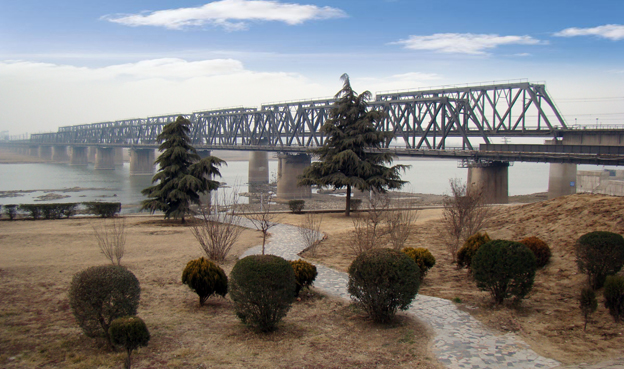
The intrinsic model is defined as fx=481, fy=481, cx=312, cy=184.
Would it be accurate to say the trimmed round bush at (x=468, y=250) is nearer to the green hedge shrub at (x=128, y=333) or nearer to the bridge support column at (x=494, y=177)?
the green hedge shrub at (x=128, y=333)

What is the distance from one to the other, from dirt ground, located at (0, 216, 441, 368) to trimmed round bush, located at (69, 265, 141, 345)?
42 centimetres

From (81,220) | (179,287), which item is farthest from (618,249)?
(81,220)

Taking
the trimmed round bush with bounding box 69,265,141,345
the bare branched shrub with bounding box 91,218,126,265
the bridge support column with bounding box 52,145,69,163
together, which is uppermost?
the bridge support column with bounding box 52,145,69,163

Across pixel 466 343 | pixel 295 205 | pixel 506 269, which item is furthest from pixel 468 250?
pixel 295 205

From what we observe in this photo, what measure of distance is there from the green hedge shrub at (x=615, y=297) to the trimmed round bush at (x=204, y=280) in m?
7.43

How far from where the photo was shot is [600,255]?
10500 millimetres

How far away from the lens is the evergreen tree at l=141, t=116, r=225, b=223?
25078mm

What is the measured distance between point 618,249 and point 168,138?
71.7 feet

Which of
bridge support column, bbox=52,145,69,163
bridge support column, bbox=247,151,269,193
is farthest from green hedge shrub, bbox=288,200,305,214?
bridge support column, bbox=52,145,69,163

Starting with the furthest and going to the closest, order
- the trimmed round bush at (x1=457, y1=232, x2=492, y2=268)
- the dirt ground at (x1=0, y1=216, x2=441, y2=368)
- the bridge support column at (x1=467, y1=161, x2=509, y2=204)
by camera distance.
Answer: the bridge support column at (x1=467, y1=161, x2=509, y2=204) < the trimmed round bush at (x1=457, y1=232, x2=492, y2=268) < the dirt ground at (x1=0, y1=216, x2=441, y2=368)

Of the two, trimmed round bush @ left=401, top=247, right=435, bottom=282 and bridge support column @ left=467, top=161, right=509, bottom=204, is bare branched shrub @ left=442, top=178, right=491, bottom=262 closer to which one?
trimmed round bush @ left=401, top=247, right=435, bottom=282

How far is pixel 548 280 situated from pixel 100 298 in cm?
1026

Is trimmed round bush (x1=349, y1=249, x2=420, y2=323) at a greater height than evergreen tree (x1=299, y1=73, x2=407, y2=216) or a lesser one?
lesser

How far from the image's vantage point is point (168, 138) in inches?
1036
